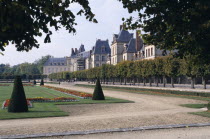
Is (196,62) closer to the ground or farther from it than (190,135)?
farther from it

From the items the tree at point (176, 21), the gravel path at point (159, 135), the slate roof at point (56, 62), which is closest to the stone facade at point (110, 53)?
the slate roof at point (56, 62)

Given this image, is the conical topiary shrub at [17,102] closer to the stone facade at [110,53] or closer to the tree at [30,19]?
the tree at [30,19]

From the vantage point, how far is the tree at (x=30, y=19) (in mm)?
5375

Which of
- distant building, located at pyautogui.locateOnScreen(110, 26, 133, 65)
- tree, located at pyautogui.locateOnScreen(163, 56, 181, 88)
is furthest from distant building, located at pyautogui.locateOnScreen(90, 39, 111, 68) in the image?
tree, located at pyautogui.locateOnScreen(163, 56, 181, 88)

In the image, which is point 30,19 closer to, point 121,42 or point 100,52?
point 121,42

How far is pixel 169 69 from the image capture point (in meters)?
45.2

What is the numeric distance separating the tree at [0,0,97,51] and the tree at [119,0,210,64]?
15.1 ft

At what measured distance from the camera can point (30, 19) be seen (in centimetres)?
579

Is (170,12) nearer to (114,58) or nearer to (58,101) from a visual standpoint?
(58,101)

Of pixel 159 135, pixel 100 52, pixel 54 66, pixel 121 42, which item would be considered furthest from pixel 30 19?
pixel 54 66

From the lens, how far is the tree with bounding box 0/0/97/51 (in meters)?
5.38

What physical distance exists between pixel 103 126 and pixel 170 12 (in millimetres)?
5430

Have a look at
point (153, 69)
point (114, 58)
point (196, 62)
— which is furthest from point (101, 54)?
point (196, 62)

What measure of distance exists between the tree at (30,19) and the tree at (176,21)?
4.59 meters
